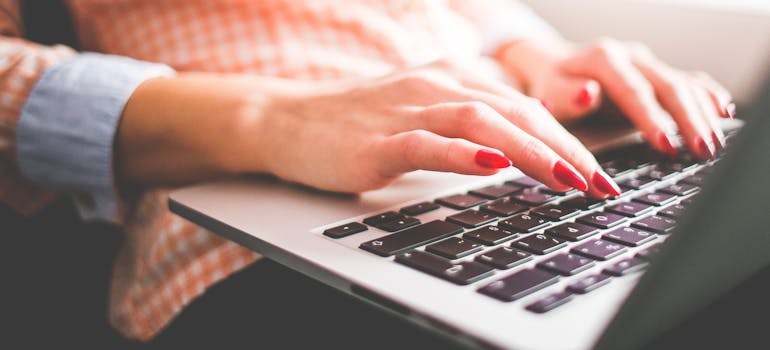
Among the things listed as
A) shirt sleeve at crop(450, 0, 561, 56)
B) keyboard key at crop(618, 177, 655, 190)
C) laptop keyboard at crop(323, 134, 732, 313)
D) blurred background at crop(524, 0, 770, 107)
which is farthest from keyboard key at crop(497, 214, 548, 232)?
blurred background at crop(524, 0, 770, 107)

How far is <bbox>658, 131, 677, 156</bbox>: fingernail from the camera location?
603 mm

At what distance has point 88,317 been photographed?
68cm

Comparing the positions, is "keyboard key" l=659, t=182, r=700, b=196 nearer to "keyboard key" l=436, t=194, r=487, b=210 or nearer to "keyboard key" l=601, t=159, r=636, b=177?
"keyboard key" l=601, t=159, r=636, b=177

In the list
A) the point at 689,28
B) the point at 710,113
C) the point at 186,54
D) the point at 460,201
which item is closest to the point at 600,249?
the point at 460,201

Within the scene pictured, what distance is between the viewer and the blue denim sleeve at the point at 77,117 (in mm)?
552

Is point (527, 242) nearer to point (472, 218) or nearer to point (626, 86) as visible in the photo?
point (472, 218)

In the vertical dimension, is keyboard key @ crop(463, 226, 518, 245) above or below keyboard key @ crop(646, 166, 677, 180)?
below

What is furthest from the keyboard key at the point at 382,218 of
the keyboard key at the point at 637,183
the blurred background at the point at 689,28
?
the blurred background at the point at 689,28

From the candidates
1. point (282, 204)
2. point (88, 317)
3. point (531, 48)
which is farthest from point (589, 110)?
point (88, 317)

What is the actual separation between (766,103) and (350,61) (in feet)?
1.83

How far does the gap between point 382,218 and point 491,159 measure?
3.5 inches

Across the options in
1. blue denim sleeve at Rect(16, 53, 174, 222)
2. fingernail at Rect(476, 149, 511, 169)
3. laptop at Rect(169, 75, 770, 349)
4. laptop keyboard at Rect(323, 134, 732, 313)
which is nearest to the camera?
laptop at Rect(169, 75, 770, 349)

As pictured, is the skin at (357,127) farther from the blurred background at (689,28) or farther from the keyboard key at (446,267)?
the blurred background at (689,28)

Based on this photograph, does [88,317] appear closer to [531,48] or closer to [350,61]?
[350,61]
